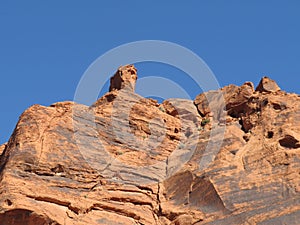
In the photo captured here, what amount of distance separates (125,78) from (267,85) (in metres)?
9.95

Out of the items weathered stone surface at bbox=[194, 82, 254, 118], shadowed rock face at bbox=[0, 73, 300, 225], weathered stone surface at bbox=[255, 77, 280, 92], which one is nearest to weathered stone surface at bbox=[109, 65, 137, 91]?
shadowed rock face at bbox=[0, 73, 300, 225]

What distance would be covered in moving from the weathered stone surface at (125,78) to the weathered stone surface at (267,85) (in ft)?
28.8

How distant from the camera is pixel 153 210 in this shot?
4531 cm

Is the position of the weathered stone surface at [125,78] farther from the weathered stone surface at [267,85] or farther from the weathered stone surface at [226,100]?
the weathered stone surface at [267,85]

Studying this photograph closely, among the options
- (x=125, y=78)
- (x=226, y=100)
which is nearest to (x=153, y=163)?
(x=226, y=100)

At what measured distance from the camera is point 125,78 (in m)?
55.4

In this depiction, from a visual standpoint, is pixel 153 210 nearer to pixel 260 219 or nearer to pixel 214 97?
pixel 260 219

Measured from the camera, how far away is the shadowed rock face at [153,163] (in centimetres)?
4216

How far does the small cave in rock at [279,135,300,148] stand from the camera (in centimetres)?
4472

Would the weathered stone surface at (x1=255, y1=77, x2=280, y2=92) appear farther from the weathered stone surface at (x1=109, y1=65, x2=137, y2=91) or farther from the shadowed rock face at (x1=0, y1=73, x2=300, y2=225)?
the weathered stone surface at (x1=109, y1=65, x2=137, y2=91)

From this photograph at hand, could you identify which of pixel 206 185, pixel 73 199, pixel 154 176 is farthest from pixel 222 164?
pixel 73 199

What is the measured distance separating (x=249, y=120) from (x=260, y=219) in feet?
34.2

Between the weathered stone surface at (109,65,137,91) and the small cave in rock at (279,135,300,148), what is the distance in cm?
1327

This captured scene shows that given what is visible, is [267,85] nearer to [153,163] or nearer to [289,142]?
[289,142]
